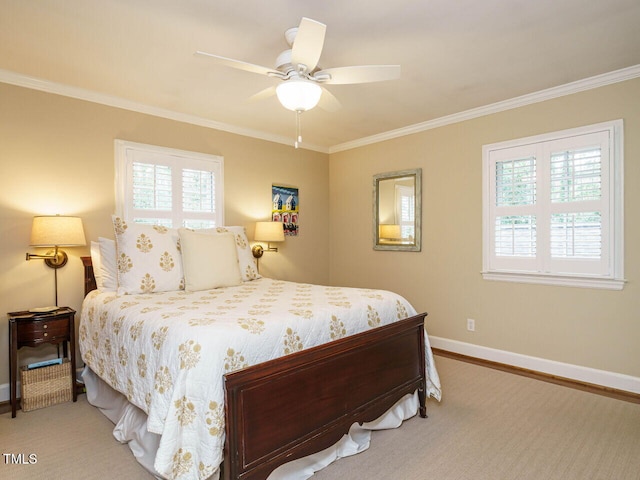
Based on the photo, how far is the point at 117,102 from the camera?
349cm

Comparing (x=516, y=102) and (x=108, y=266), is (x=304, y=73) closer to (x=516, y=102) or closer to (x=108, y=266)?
(x=108, y=266)

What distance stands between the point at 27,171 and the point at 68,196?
1.10 ft

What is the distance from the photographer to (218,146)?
4.26 meters

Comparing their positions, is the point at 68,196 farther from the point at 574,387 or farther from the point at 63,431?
the point at 574,387

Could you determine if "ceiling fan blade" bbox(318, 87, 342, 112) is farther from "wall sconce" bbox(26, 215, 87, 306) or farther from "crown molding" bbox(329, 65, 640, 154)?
"wall sconce" bbox(26, 215, 87, 306)

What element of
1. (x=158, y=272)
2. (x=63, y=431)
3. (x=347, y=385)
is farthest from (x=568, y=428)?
(x=63, y=431)

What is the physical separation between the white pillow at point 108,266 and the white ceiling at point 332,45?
136cm

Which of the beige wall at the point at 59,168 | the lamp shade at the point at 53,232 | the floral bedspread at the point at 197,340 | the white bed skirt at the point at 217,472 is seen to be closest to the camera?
the floral bedspread at the point at 197,340

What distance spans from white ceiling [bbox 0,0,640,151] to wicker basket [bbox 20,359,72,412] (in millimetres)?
2284

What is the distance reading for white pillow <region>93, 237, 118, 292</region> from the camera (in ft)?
9.90

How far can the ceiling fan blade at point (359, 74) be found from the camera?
217 cm

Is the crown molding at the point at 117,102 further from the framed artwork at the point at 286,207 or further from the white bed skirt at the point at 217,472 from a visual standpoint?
the white bed skirt at the point at 217,472

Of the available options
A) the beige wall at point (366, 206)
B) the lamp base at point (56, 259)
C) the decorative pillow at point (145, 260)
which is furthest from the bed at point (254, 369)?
the beige wall at point (366, 206)

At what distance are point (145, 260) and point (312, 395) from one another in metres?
1.81
